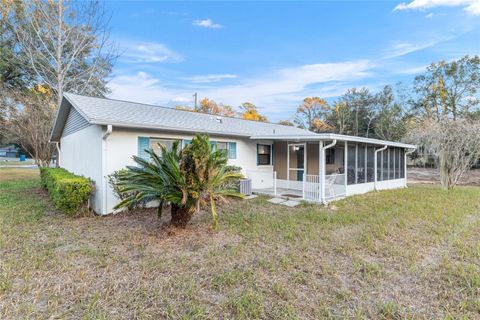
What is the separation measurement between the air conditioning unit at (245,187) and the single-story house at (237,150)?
0.64m

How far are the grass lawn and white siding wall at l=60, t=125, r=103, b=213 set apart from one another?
97 cm

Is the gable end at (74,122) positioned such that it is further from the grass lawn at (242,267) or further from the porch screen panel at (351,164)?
the porch screen panel at (351,164)

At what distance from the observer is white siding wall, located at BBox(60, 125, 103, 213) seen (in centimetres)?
724

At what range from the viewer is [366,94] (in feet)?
110

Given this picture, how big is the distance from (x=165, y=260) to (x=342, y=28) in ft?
45.4

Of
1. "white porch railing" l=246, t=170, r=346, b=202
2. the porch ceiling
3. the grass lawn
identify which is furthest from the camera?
"white porch railing" l=246, t=170, r=346, b=202

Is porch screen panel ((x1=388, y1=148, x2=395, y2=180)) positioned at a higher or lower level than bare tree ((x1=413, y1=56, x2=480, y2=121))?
lower

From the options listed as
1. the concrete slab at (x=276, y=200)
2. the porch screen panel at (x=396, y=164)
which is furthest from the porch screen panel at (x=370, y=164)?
the concrete slab at (x=276, y=200)

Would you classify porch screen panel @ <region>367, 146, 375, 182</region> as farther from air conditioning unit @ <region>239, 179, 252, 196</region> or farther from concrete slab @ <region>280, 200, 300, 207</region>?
air conditioning unit @ <region>239, 179, 252, 196</region>

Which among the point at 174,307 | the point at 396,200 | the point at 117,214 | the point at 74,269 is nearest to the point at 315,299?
the point at 174,307

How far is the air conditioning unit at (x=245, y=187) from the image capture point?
977 centimetres

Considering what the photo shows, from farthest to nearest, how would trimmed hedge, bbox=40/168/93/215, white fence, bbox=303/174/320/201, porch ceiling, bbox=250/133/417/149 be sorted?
white fence, bbox=303/174/320/201
porch ceiling, bbox=250/133/417/149
trimmed hedge, bbox=40/168/93/215

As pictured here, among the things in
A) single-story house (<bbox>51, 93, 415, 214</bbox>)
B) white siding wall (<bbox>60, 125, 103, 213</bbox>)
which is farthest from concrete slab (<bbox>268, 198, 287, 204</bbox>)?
white siding wall (<bbox>60, 125, 103, 213</bbox>)

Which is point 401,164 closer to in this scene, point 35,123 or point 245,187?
point 245,187
